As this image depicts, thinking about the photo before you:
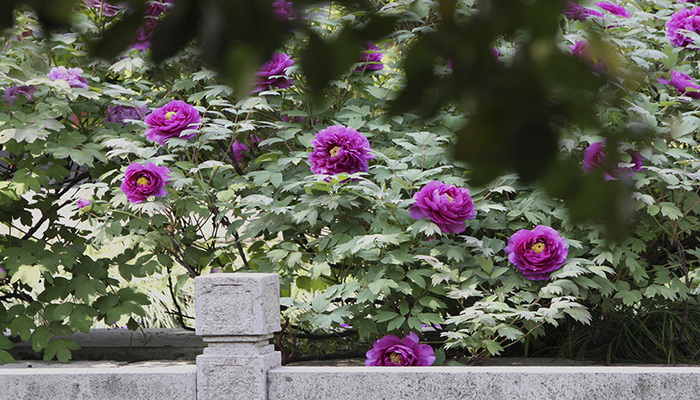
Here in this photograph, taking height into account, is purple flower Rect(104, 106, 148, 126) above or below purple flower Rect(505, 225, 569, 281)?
above

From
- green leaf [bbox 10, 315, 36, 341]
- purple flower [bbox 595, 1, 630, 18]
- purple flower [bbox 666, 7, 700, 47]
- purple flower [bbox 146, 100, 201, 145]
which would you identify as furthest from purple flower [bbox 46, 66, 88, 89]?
purple flower [bbox 666, 7, 700, 47]

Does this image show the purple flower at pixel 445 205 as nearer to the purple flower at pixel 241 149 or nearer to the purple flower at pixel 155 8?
the purple flower at pixel 241 149

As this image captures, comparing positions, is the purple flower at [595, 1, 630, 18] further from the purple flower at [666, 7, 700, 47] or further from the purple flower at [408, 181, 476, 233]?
the purple flower at [408, 181, 476, 233]

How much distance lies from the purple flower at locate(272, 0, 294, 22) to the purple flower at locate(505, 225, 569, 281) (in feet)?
9.56

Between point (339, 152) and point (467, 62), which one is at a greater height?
point (339, 152)

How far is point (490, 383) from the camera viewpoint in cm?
321

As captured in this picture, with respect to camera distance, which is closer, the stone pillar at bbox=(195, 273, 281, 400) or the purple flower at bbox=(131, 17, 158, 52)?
the purple flower at bbox=(131, 17, 158, 52)

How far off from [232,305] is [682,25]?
2694 millimetres

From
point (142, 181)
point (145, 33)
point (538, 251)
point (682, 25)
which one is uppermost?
point (682, 25)

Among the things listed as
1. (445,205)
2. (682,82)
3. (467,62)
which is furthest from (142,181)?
(467,62)

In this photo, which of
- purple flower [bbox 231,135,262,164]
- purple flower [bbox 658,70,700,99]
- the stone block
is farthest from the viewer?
purple flower [bbox 231,135,262,164]

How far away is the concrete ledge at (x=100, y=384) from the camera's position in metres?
3.39

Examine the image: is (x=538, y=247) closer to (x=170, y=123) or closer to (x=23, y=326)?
(x=170, y=123)

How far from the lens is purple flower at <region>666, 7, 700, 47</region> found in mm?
4121
